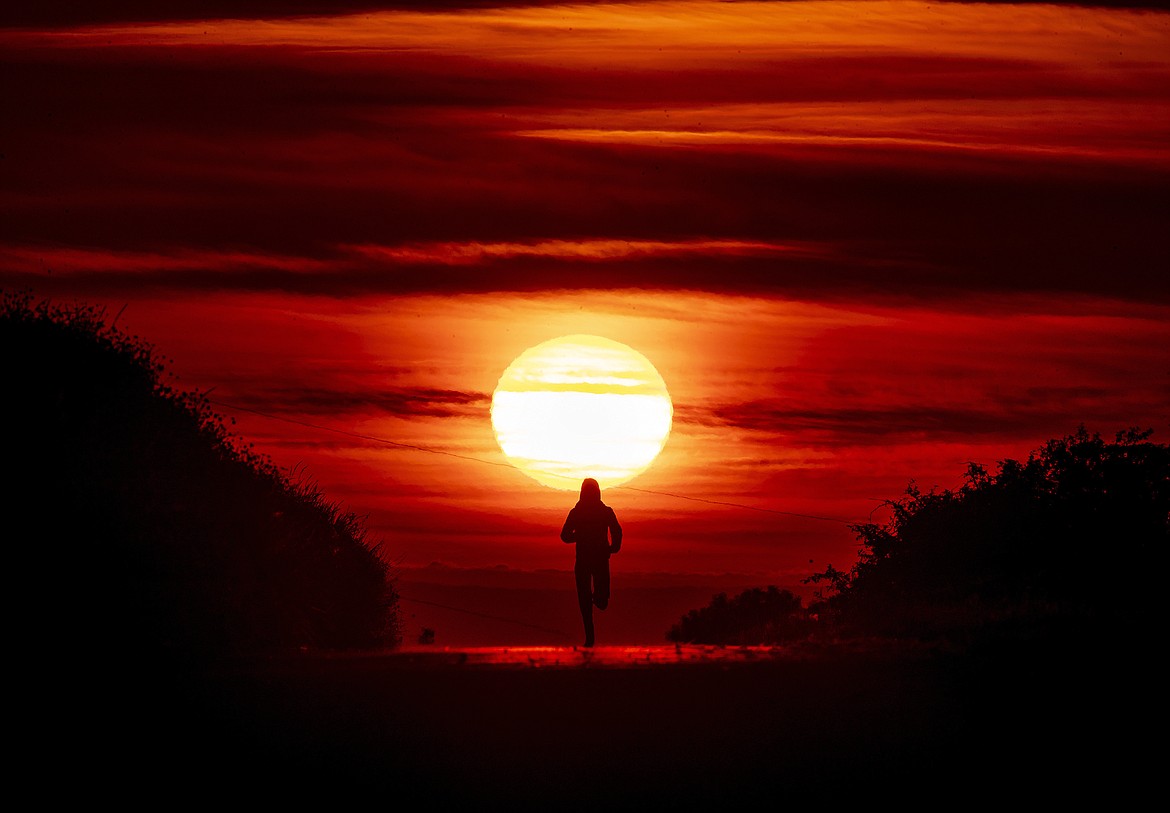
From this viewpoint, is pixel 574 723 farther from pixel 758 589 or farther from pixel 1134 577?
pixel 758 589

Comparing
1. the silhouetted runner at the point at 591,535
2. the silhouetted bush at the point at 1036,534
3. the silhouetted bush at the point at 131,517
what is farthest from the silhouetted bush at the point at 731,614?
the silhouetted runner at the point at 591,535

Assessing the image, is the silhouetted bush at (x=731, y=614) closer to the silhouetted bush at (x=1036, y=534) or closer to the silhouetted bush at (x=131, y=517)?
the silhouetted bush at (x=1036, y=534)

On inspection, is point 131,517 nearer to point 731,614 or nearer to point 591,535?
point 591,535

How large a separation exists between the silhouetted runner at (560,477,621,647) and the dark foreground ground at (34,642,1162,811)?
2857 mm

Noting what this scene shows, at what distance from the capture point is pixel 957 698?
63.8ft

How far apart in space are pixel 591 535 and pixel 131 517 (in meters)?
10.3

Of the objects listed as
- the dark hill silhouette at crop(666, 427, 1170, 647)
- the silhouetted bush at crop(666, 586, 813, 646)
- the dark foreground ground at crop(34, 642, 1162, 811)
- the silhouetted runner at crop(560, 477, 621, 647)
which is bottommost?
the dark foreground ground at crop(34, 642, 1162, 811)

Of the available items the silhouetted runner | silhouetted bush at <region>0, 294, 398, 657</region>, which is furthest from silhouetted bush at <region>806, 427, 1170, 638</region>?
the silhouetted runner

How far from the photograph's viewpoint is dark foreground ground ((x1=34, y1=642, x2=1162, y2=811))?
1659 centimetres

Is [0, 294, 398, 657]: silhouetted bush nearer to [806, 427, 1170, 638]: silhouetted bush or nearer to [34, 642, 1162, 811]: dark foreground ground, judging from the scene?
[34, 642, 1162, 811]: dark foreground ground

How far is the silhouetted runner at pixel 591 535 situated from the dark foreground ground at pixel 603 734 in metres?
2.86

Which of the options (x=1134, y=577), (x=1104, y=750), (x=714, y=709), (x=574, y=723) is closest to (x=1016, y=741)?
(x=1104, y=750)

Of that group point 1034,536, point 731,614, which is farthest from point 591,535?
point 731,614

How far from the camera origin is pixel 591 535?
23.3 meters
